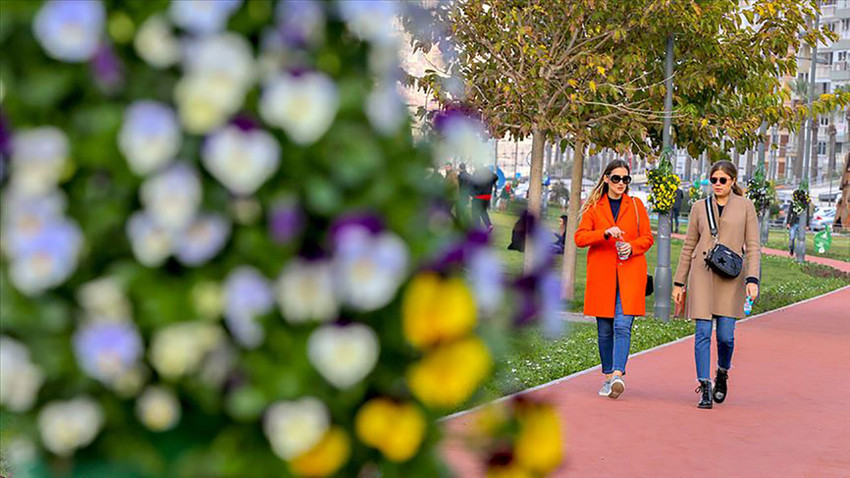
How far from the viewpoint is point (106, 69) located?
74.9 inches

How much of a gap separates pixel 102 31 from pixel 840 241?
220 ft

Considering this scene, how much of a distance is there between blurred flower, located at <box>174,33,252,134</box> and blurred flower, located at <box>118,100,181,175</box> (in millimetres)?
32

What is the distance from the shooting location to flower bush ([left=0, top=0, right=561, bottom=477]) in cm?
191

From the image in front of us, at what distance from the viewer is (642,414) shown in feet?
34.7

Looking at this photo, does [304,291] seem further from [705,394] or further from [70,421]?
[705,394]

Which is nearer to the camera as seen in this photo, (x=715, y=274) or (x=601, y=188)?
(x=715, y=274)

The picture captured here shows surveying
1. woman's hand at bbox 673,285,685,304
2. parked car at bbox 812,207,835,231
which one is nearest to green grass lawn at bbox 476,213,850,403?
woman's hand at bbox 673,285,685,304

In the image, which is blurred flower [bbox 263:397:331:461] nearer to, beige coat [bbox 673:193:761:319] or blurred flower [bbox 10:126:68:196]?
blurred flower [bbox 10:126:68:196]

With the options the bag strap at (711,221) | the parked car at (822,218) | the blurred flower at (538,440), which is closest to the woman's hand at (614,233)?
the bag strap at (711,221)

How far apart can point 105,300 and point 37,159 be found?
7.7 inches

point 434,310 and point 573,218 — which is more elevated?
point 434,310

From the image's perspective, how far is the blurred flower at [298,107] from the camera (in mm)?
1948

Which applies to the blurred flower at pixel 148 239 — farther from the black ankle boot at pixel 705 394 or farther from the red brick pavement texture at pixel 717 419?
the black ankle boot at pixel 705 394

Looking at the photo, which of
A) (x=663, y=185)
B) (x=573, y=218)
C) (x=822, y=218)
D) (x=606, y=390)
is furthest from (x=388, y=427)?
(x=822, y=218)
